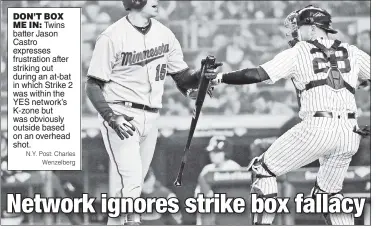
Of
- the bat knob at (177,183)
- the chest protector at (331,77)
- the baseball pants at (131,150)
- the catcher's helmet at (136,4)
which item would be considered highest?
the catcher's helmet at (136,4)

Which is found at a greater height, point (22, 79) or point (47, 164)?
point (22, 79)

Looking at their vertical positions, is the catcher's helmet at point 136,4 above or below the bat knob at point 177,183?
above

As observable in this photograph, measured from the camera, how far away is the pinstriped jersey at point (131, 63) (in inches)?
181

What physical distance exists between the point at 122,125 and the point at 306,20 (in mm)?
1397

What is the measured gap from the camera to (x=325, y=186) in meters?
4.77

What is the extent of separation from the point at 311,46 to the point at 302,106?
1.28 feet

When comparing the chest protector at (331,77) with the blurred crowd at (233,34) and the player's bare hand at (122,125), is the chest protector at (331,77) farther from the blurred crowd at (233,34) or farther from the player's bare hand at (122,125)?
the player's bare hand at (122,125)

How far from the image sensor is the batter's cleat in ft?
15.7

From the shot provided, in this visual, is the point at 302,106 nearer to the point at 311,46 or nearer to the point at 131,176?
the point at 311,46

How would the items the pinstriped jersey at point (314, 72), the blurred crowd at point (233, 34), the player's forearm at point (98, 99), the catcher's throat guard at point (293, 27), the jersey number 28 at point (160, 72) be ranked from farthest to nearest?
1. the blurred crowd at point (233, 34)
2. the catcher's throat guard at point (293, 27)
3. the jersey number 28 at point (160, 72)
4. the player's forearm at point (98, 99)
5. the pinstriped jersey at point (314, 72)

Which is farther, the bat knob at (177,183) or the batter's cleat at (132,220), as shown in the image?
the bat knob at (177,183)

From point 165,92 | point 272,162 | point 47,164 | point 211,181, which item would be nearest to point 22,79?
point 47,164

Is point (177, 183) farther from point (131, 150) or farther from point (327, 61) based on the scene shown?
point (327, 61)

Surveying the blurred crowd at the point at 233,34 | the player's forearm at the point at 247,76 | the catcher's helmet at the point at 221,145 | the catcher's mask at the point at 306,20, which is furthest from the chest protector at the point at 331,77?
the catcher's helmet at the point at 221,145
